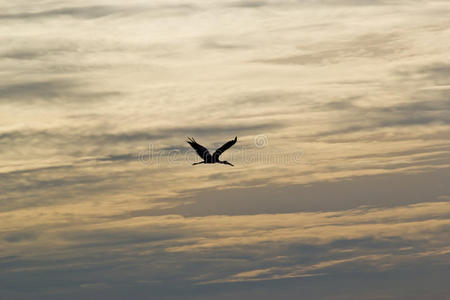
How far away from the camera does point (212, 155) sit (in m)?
154

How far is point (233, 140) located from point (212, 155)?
13.7ft

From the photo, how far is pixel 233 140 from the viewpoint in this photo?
152500 millimetres

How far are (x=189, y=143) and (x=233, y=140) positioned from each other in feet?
21.6

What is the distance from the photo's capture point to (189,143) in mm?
150125

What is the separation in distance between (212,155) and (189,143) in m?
5.64
